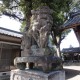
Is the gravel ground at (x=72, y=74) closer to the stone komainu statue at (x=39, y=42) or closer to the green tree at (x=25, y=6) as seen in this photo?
the green tree at (x=25, y=6)

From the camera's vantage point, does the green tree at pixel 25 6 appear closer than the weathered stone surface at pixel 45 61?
No

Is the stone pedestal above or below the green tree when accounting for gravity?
below

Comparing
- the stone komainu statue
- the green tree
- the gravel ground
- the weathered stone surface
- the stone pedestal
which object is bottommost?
the gravel ground

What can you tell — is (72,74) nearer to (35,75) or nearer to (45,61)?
(35,75)

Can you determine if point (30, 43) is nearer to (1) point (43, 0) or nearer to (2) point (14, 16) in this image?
(1) point (43, 0)

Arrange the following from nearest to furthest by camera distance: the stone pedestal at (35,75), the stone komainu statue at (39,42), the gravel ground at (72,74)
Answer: the stone pedestal at (35,75) < the stone komainu statue at (39,42) < the gravel ground at (72,74)

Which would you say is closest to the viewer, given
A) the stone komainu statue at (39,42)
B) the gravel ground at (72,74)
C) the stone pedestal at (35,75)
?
the stone pedestal at (35,75)

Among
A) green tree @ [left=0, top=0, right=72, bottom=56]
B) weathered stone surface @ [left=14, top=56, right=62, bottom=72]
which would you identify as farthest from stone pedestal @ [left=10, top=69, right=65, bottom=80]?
green tree @ [left=0, top=0, right=72, bottom=56]

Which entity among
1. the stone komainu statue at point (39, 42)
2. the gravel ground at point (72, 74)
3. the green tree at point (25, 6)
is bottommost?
the gravel ground at point (72, 74)

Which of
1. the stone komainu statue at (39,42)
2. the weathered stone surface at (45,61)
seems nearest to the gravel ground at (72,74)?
the weathered stone surface at (45,61)

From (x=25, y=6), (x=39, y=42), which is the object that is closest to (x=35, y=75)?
(x=39, y=42)

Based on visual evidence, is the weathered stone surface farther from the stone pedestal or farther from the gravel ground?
the gravel ground

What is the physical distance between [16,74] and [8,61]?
19.7 feet

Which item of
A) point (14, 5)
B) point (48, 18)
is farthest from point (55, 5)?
point (48, 18)
